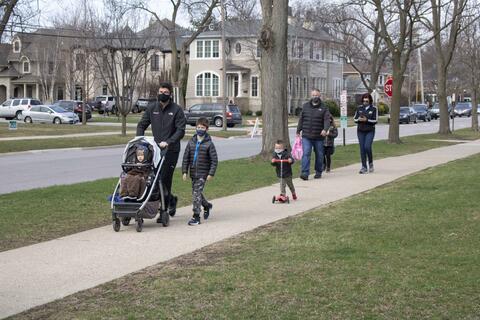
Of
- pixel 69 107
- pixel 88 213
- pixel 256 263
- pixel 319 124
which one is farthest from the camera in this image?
pixel 69 107

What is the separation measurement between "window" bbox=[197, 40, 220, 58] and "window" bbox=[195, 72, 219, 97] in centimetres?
174

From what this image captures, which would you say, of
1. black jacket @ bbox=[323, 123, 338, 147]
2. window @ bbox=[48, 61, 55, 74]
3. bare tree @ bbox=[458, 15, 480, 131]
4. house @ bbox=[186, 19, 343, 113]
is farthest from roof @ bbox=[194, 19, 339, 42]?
black jacket @ bbox=[323, 123, 338, 147]

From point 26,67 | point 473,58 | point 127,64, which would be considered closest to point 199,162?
point 127,64

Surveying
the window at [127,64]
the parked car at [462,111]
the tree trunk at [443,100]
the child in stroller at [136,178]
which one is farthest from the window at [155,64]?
the child in stroller at [136,178]

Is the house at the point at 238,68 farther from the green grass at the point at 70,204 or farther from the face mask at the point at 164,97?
the face mask at the point at 164,97

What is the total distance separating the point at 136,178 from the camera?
9688mm

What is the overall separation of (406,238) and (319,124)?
748cm

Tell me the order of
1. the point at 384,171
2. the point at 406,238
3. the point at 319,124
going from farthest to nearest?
the point at 384,171 → the point at 319,124 → the point at 406,238

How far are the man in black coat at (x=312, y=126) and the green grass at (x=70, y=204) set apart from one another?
2.79 ft

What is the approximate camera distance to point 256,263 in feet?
24.7

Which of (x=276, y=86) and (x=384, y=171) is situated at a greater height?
(x=276, y=86)

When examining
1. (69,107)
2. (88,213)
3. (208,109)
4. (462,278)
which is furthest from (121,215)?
(69,107)

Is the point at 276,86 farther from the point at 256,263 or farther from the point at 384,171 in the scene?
the point at 256,263

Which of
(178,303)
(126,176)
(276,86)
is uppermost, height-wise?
(276,86)
